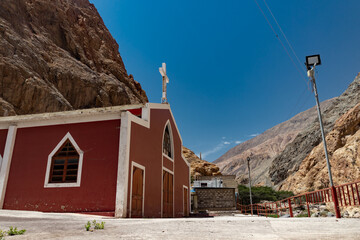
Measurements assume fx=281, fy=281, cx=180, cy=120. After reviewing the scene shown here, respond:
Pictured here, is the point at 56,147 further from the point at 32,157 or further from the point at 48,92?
the point at 48,92

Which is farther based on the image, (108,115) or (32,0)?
(32,0)

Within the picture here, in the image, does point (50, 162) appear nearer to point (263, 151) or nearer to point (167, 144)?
point (167, 144)

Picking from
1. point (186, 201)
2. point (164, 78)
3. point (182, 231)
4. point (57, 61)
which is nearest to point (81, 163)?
point (182, 231)

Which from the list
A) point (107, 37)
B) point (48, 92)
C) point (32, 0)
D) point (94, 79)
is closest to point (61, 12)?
point (32, 0)

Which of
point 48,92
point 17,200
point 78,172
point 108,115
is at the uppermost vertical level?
point 48,92

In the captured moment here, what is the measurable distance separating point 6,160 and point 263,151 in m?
109

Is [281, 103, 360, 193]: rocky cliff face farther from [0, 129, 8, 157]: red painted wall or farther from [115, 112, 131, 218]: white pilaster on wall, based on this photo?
[0, 129, 8, 157]: red painted wall

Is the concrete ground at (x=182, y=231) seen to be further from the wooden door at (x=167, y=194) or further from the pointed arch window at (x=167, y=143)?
the pointed arch window at (x=167, y=143)

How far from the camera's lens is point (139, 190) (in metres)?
11.6

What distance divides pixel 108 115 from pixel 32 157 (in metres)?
3.71

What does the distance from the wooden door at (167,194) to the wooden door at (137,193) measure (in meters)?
2.97

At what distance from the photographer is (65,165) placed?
11344 mm

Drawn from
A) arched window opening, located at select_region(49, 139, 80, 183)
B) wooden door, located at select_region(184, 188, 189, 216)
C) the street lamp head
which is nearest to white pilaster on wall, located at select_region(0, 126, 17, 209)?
arched window opening, located at select_region(49, 139, 80, 183)

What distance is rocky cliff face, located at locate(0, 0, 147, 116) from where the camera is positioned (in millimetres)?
31000
